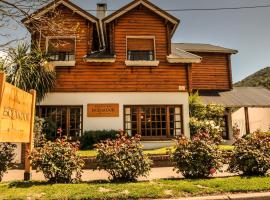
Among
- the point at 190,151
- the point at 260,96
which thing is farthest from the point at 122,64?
the point at 260,96

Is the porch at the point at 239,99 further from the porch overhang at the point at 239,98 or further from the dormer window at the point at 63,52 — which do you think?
the dormer window at the point at 63,52

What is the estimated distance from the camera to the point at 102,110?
15.4m

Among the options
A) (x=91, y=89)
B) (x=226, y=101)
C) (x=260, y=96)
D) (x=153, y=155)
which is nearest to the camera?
(x=153, y=155)

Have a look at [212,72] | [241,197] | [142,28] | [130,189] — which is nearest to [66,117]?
[142,28]

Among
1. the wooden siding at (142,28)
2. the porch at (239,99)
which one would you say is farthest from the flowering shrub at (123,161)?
the porch at (239,99)

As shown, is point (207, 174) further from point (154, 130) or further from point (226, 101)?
point (226, 101)

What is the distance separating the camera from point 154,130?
1580 cm

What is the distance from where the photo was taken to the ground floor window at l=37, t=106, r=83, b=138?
50.1ft

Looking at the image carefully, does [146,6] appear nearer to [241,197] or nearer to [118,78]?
[118,78]

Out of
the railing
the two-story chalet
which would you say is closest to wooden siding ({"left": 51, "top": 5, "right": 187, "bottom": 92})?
the two-story chalet

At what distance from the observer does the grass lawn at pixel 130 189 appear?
19.9ft

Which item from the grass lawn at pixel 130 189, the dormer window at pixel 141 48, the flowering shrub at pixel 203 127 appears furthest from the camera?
the flowering shrub at pixel 203 127

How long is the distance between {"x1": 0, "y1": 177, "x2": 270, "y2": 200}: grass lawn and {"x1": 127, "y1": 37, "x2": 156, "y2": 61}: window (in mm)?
10114

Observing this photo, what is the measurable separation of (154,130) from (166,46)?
14.7 ft
